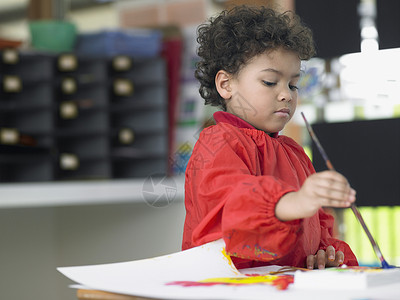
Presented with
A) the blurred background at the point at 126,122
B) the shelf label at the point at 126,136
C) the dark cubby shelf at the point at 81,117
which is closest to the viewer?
the blurred background at the point at 126,122

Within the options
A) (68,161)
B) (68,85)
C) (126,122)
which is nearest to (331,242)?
(68,161)

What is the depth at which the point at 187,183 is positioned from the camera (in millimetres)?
871

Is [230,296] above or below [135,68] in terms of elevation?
below

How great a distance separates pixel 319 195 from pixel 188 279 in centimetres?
19

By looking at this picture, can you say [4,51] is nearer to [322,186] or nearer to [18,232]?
[18,232]

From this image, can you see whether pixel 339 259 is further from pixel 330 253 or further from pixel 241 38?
pixel 241 38

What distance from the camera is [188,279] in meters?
0.69

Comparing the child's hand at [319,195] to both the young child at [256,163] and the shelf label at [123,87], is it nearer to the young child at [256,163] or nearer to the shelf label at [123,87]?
the young child at [256,163]

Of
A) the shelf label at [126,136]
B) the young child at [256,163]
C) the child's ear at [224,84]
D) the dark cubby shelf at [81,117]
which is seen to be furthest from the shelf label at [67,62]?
the child's ear at [224,84]

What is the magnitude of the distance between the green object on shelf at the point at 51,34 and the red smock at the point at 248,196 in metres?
2.27

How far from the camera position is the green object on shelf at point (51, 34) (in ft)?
9.81

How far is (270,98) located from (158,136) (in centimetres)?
237

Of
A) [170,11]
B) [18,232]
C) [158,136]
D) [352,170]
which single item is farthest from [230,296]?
[170,11]

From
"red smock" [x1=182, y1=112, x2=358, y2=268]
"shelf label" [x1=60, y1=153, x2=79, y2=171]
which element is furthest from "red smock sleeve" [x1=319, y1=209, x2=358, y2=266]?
"shelf label" [x1=60, y1=153, x2=79, y2=171]
